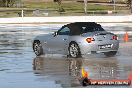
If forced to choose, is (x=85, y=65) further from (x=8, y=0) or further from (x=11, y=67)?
(x=8, y=0)

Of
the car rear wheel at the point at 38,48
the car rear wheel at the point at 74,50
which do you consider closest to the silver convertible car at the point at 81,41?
the car rear wheel at the point at 74,50

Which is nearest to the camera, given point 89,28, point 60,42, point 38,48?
point 89,28

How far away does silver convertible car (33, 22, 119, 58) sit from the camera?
65.0 ft

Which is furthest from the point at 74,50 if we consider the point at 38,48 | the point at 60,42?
the point at 38,48

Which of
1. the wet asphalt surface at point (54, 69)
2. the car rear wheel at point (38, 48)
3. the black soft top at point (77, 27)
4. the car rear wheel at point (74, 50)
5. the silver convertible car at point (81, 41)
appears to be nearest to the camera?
the wet asphalt surface at point (54, 69)

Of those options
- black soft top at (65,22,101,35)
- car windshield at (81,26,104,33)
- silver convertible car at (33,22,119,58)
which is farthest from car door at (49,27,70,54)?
car windshield at (81,26,104,33)

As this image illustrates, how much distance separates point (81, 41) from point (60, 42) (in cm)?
121

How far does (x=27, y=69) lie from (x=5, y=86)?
388 cm

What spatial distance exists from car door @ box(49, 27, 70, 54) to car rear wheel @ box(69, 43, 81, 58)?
307 mm

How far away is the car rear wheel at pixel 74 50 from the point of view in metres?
19.9

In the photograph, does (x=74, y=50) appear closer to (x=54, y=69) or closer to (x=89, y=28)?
(x=89, y=28)

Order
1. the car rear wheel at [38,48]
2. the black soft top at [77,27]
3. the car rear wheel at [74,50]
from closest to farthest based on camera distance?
1. the car rear wheel at [74,50]
2. the black soft top at [77,27]
3. the car rear wheel at [38,48]

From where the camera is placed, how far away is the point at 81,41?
19.8 metres

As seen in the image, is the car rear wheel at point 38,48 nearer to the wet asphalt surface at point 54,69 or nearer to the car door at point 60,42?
the wet asphalt surface at point 54,69
